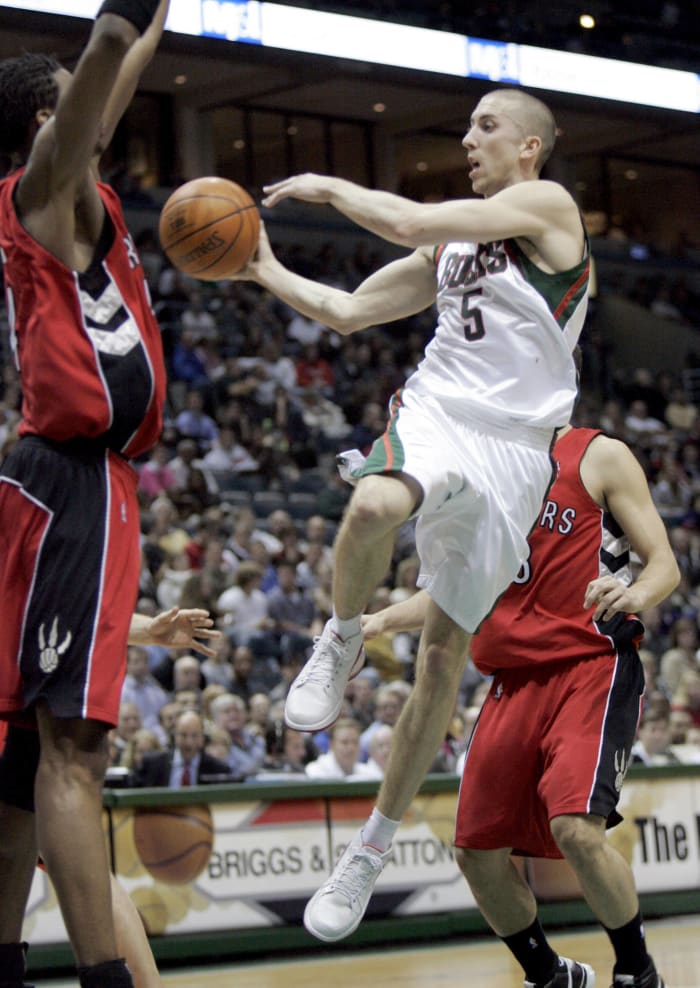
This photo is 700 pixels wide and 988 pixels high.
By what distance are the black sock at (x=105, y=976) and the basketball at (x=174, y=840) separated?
5.10 m

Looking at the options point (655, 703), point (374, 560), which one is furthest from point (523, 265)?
point (655, 703)

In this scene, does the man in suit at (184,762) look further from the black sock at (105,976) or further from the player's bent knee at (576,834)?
the black sock at (105,976)

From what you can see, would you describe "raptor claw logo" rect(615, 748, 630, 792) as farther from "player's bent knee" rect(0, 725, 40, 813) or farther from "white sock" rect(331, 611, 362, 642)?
"player's bent knee" rect(0, 725, 40, 813)

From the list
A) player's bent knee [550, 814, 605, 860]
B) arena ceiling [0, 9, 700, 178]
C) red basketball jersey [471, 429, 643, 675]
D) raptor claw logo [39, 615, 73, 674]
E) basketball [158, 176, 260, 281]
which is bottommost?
player's bent knee [550, 814, 605, 860]

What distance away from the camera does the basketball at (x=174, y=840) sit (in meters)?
8.60

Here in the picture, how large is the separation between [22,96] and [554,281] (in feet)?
5.92

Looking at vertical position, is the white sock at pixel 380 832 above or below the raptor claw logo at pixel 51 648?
below

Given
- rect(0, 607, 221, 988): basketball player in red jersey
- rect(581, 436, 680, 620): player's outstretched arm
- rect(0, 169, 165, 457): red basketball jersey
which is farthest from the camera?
rect(581, 436, 680, 620): player's outstretched arm

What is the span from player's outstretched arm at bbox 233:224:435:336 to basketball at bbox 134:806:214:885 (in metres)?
4.27

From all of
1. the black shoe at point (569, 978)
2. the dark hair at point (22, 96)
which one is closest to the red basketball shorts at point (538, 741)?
the black shoe at point (569, 978)

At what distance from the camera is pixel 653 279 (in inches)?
1035

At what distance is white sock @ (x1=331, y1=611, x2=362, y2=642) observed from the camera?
490cm

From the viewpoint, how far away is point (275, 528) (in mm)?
14562

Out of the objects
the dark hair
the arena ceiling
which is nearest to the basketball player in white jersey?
Answer: the dark hair
